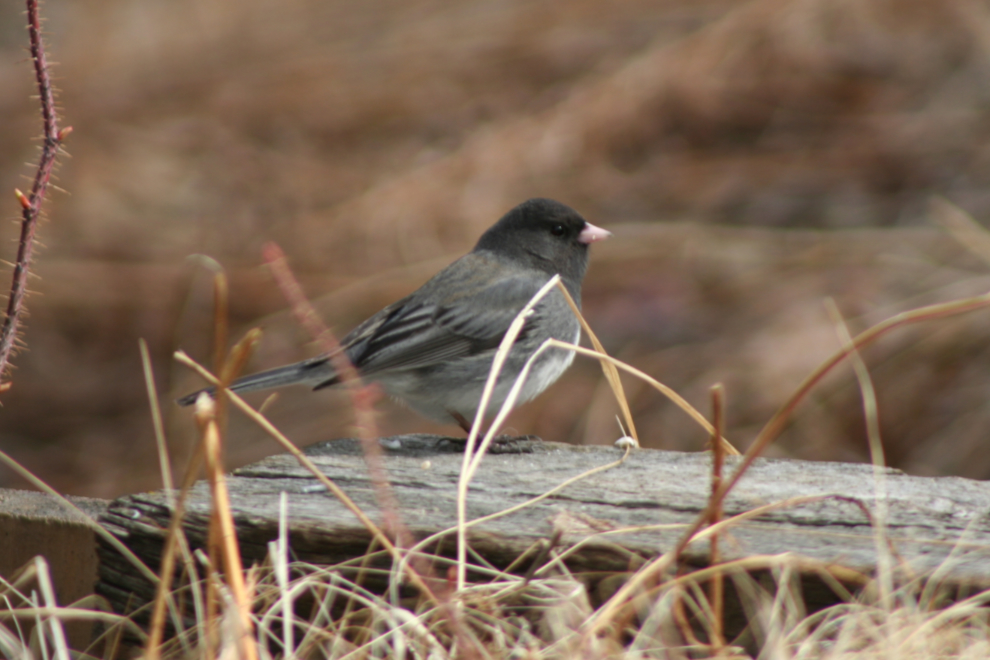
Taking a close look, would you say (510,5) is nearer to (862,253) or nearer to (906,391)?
(862,253)

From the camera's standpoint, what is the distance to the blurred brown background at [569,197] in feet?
11.2

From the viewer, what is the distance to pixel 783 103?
4.86 metres

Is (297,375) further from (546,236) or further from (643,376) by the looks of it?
(643,376)

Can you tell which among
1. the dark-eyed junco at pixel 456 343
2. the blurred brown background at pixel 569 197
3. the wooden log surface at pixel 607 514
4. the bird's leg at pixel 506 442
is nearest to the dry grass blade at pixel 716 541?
the wooden log surface at pixel 607 514

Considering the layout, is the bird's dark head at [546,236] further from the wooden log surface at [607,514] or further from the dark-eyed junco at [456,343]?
the wooden log surface at [607,514]

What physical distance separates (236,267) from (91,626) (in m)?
3.04

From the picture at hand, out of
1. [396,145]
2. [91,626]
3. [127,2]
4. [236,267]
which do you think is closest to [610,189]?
[396,145]

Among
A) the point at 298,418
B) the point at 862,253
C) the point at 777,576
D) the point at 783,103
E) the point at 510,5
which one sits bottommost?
the point at 298,418

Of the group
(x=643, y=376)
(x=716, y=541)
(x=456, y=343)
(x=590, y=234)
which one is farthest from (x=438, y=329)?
(x=716, y=541)

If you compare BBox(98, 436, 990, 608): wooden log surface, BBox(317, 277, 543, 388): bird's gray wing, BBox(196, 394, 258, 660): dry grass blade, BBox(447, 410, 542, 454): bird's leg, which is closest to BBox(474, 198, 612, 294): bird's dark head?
BBox(317, 277, 543, 388): bird's gray wing

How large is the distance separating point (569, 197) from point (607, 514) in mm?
Result: 3243

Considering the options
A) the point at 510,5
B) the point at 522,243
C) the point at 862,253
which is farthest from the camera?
the point at 510,5

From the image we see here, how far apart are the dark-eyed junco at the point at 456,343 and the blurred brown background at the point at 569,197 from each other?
0.86 meters

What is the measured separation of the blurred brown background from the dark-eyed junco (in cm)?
86
